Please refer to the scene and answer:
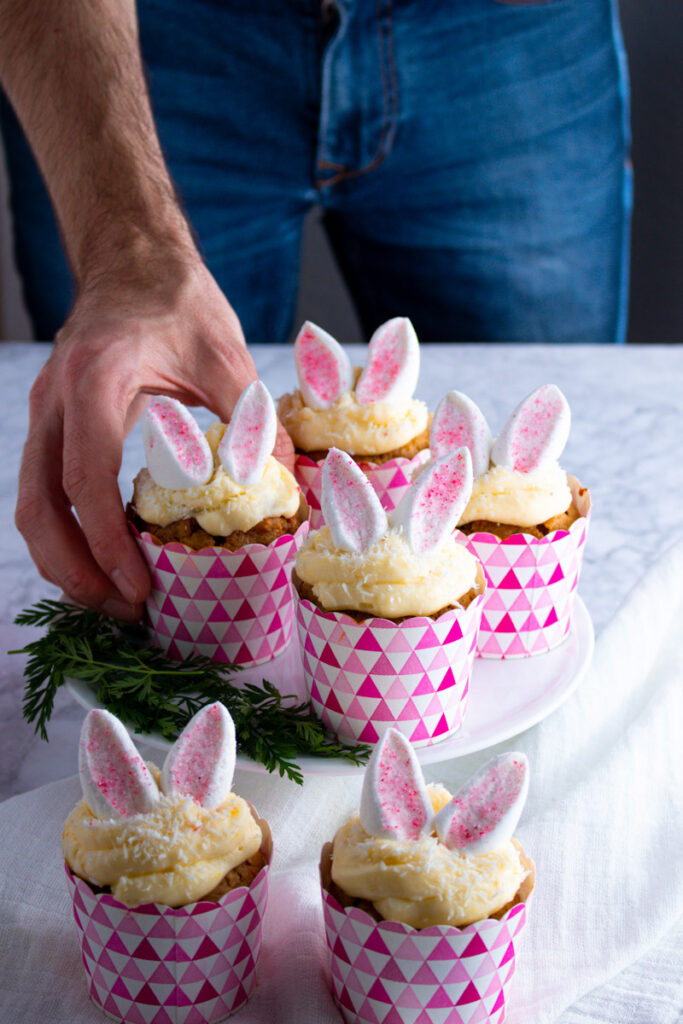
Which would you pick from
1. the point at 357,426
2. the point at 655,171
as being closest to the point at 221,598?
the point at 357,426

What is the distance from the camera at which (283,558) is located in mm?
1801

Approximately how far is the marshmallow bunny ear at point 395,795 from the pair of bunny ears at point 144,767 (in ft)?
0.56

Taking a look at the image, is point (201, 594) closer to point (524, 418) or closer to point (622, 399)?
point (524, 418)

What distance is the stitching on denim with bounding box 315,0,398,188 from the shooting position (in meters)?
3.06

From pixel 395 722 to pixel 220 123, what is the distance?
229 centimetres

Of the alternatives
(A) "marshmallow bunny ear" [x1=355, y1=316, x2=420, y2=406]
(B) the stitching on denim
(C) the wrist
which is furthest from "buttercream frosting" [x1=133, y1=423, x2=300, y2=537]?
(B) the stitching on denim

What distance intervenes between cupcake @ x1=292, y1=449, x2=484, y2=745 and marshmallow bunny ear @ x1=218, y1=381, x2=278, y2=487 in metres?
0.19

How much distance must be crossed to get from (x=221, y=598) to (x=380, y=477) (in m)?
0.42

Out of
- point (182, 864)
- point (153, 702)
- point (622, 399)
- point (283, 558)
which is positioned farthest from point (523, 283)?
point (182, 864)

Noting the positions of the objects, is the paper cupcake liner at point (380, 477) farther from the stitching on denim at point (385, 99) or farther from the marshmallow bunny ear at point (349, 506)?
the stitching on denim at point (385, 99)

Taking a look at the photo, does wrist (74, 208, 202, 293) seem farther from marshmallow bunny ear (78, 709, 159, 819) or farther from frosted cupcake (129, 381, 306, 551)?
marshmallow bunny ear (78, 709, 159, 819)

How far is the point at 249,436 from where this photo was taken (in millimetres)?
1710

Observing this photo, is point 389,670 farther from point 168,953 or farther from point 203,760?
point 168,953

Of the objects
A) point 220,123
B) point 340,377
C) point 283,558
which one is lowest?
point 283,558
